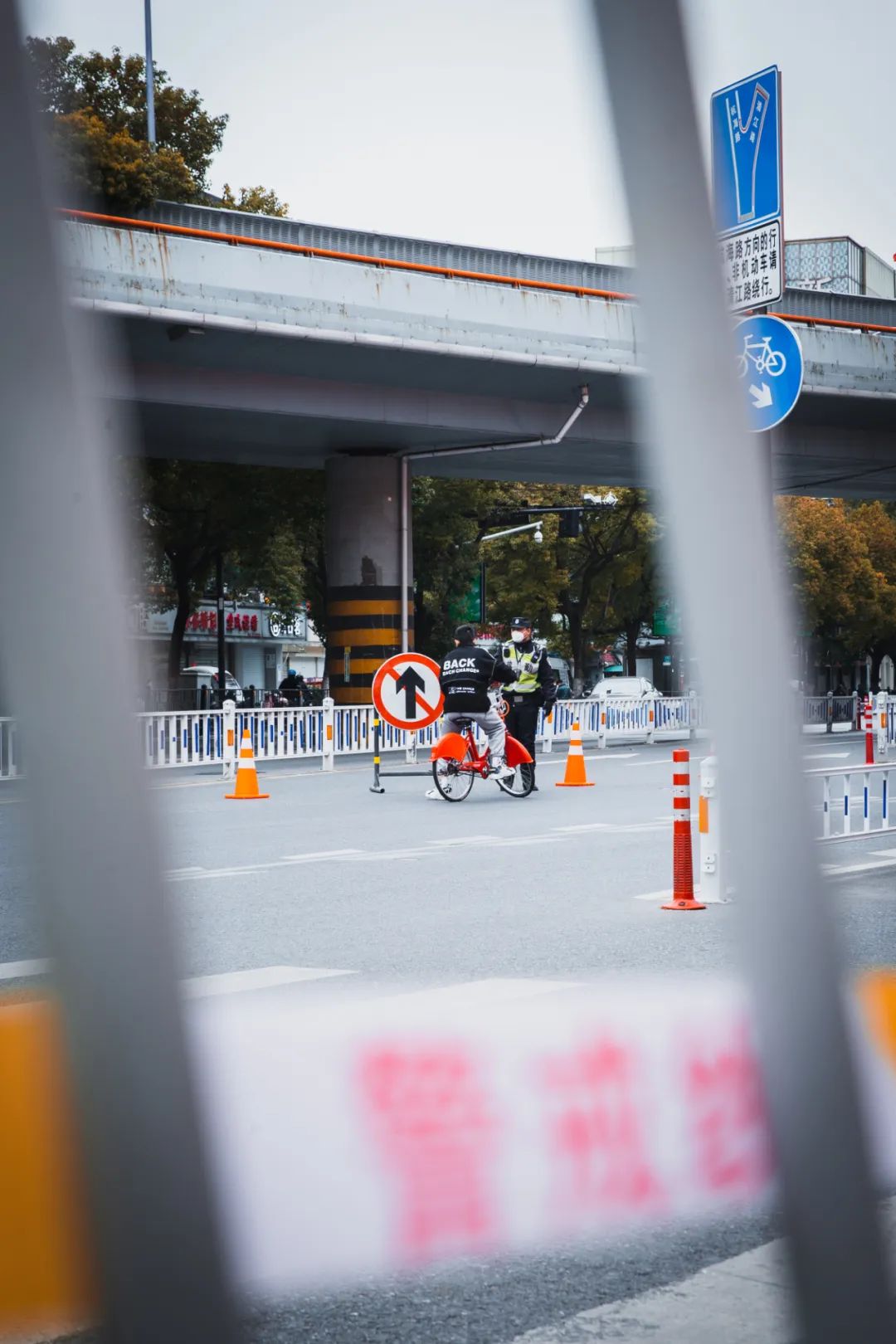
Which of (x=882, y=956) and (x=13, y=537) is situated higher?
(x=13, y=537)

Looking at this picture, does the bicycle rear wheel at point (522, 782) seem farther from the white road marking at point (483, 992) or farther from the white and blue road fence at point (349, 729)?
the white road marking at point (483, 992)

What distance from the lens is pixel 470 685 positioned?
674 inches

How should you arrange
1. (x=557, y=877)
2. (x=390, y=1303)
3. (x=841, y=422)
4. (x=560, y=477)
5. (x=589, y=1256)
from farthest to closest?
(x=560, y=477)
(x=841, y=422)
(x=557, y=877)
(x=589, y=1256)
(x=390, y=1303)

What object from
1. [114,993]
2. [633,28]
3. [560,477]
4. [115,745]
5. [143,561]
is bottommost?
[114,993]

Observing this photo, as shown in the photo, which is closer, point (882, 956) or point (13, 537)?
point (13, 537)

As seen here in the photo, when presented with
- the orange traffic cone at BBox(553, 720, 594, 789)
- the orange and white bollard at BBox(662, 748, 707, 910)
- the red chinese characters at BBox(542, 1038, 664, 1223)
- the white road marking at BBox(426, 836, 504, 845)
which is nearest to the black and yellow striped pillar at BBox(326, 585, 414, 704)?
the orange traffic cone at BBox(553, 720, 594, 789)

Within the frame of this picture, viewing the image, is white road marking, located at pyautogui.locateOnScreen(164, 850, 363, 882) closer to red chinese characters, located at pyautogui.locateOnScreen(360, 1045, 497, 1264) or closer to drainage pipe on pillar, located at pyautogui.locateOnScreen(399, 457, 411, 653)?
red chinese characters, located at pyautogui.locateOnScreen(360, 1045, 497, 1264)

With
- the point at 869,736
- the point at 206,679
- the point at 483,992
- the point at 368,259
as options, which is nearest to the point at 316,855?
the point at 483,992

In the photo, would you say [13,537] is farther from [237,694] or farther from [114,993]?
[237,694]

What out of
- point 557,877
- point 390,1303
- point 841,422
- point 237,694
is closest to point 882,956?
point 557,877

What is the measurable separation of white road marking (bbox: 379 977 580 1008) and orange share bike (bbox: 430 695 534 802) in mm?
9720

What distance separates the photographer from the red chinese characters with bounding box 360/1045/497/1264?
13.0 ft

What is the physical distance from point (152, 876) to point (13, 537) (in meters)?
0.25

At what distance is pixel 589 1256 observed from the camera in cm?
382
